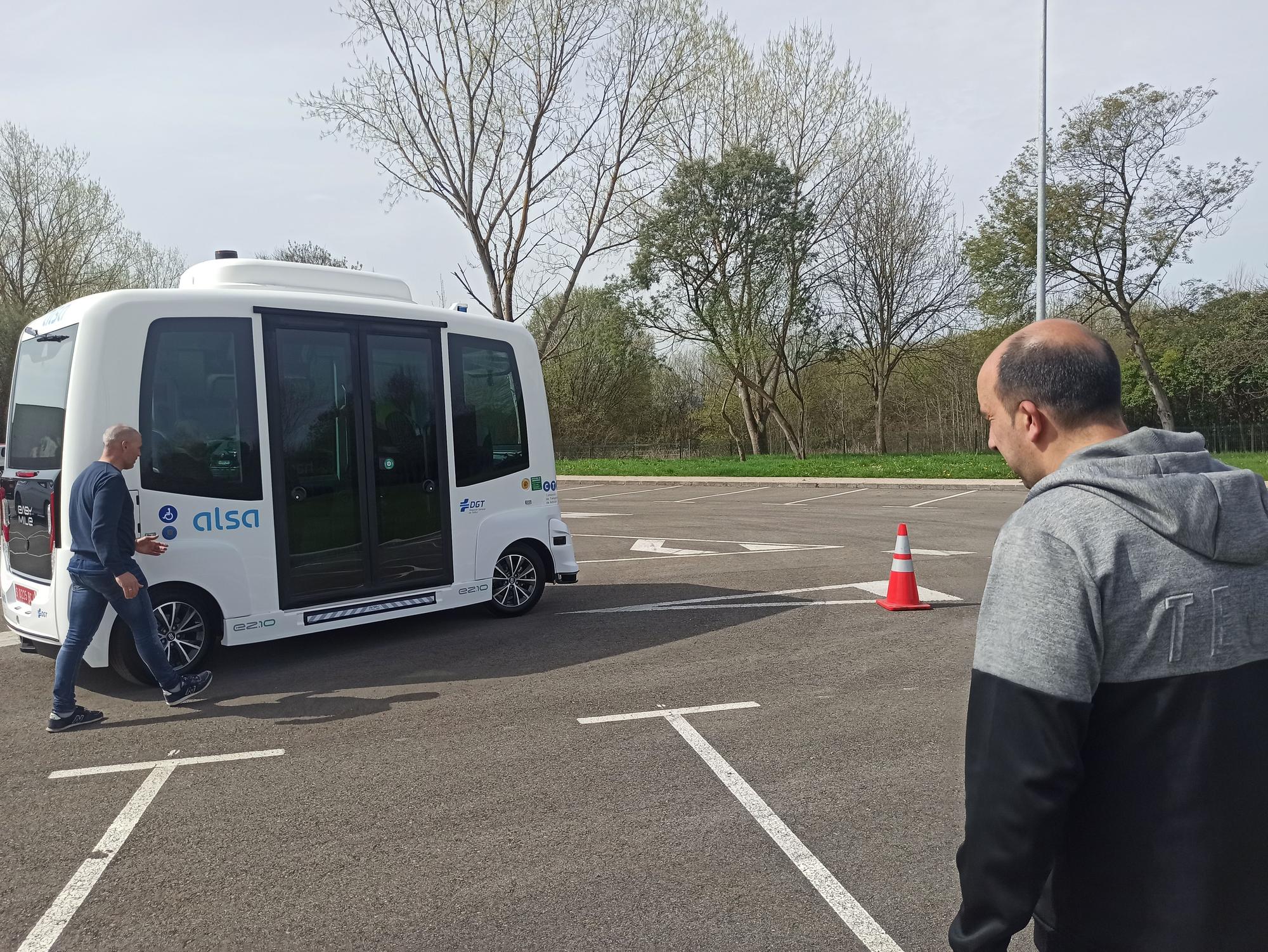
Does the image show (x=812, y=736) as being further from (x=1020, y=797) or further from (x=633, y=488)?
→ (x=633, y=488)

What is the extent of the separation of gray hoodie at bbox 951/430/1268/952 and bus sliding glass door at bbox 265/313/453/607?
258 inches

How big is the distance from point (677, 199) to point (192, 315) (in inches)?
1117

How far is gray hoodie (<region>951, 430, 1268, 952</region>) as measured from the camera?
1656 mm

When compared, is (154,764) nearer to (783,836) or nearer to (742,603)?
(783,836)

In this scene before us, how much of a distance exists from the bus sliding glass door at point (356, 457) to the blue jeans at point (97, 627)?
1.18m

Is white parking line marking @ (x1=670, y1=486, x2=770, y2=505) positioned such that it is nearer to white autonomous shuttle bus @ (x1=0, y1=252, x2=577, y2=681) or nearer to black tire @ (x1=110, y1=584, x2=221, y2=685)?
white autonomous shuttle bus @ (x1=0, y1=252, x2=577, y2=681)

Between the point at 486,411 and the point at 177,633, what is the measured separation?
10.2ft

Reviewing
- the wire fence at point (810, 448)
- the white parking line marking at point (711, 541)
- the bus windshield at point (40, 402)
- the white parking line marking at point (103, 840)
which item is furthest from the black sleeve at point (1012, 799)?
the wire fence at point (810, 448)

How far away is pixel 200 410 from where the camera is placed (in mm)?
7035

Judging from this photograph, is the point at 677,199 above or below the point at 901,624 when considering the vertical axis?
above

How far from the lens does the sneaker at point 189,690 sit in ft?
20.8

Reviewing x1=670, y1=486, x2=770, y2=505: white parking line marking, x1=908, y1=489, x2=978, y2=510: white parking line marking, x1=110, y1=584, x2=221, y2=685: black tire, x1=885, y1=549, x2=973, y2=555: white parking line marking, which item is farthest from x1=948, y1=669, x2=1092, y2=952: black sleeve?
x1=670, y1=486, x2=770, y2=505: white parking line marking

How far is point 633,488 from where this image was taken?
27531mm

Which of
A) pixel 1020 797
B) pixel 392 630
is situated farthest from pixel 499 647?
pixel 1020 797
